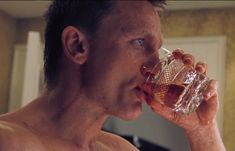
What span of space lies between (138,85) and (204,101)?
0.57 ft

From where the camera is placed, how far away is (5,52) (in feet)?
9.95

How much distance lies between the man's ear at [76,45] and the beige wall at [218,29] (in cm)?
170

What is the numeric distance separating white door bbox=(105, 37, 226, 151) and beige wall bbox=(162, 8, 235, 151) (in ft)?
0.10

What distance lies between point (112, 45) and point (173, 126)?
206 centimetres

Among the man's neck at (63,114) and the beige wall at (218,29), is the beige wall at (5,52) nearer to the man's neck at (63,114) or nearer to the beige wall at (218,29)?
the beige wall at (218,29)

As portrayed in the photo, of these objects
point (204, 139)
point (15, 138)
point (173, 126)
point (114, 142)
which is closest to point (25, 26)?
point (173, 126)

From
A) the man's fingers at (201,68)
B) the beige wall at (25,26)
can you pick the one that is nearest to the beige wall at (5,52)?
the beige wall at (25,26)

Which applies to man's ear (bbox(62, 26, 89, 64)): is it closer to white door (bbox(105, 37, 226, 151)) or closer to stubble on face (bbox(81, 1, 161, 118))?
stubble on face (bbox(81, 1, 161, 118))

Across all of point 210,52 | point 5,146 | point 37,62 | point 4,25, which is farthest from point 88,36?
point 4,25

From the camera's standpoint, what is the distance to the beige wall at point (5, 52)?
299 cm

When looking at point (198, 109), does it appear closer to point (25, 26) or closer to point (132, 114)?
point (132, 114)

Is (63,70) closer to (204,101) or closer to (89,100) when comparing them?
(89,100)

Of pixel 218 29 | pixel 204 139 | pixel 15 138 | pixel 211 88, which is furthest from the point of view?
pixel 218 29

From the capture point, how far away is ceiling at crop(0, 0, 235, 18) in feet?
8.93
